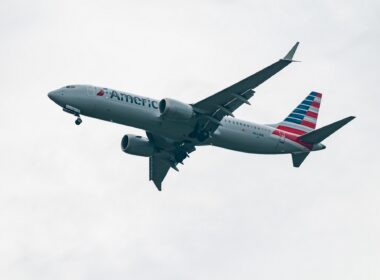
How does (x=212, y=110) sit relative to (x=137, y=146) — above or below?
above

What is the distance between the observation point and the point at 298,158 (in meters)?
72.2

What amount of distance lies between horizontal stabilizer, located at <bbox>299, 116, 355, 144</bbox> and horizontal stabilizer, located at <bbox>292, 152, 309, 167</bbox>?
4.08 ft

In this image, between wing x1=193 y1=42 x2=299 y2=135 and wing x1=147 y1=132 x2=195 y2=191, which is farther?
wing x1=147 y1=132 x2=195 y2=191

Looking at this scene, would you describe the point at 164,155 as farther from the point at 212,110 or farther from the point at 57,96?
the point at 57,96

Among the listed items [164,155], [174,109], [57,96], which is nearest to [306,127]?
[164,155]

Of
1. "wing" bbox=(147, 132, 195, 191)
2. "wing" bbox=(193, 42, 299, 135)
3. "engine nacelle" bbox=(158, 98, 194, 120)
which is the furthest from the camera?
"wing" bbox=(147, 132, 195, 191)

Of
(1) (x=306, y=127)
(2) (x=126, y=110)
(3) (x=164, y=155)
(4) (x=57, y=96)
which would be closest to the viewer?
(2) (x=126, y=110)

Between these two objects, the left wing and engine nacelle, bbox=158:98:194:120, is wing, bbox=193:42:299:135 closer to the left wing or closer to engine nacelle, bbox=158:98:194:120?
the left wing

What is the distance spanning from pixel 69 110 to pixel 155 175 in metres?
14.7

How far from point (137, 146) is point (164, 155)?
2840mm

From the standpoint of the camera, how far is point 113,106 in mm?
64250

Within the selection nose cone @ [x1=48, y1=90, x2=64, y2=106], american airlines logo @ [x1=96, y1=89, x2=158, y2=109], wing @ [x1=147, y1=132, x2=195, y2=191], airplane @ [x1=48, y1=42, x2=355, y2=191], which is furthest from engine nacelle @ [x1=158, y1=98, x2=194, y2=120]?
nose cone @ [x1=48, y1=90, x2=64, y2=106]

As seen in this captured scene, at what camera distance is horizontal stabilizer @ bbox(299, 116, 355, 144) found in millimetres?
67438

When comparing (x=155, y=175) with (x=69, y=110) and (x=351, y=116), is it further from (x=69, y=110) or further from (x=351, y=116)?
(x=351, y=116)
